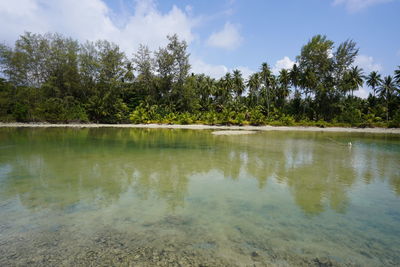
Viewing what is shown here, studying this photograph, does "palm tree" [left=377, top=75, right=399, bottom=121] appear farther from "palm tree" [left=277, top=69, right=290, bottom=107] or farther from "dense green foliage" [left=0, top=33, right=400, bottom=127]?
"palm tree" [left=277, top=69, right=290, bottom=107]

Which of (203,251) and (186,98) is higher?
(186,98)

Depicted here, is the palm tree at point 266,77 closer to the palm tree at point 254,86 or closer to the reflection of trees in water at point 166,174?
the palm tree at point 254,86

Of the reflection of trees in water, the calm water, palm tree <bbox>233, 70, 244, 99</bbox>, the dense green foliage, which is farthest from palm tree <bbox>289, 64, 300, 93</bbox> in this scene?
the calm water

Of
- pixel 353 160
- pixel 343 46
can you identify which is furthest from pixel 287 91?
pixel 353 160

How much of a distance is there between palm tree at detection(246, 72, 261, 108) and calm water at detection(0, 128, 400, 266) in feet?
152

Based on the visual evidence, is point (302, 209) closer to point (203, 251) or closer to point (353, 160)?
point (203, 251)

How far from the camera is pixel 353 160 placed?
1177 centimetres

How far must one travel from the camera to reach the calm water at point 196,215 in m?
3.62

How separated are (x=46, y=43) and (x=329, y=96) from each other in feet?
170

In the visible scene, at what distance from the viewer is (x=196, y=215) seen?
202 inches

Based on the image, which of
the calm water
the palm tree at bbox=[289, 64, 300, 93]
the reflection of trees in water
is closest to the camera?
the calm water

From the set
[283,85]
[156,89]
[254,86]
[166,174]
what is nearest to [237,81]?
[254,86]

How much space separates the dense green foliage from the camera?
3797 centimetres

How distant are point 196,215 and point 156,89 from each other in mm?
45693
